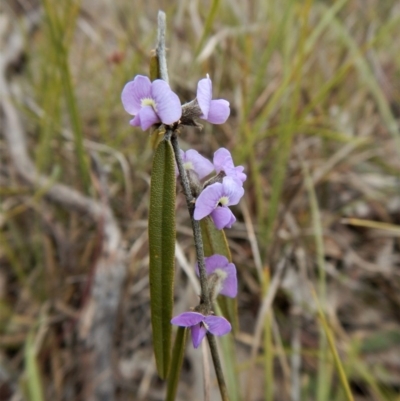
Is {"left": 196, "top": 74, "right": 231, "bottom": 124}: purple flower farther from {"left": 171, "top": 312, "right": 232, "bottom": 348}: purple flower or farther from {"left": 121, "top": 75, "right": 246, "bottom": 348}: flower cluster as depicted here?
{"left": 171, "top": 312, "right": 232, "bottom": 348}: purple flower

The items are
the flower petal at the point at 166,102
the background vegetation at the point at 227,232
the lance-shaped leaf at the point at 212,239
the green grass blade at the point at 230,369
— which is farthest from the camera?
the background vegetation at the point at 227,232

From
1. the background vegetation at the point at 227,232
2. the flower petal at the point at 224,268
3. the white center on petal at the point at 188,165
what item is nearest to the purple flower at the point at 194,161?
the white center on petal at the point at 188,165

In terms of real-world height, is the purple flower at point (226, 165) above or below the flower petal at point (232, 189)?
above

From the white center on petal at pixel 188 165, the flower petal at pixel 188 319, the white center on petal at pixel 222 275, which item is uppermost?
the white center on petal at pixel 188 165

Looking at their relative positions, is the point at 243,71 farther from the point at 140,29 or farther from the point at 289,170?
the point at 140,29

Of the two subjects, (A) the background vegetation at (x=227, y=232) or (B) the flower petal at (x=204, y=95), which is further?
(A) the background vegetation at (x=227, y=232)

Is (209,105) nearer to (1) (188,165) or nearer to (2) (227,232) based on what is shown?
(1) (188,165)

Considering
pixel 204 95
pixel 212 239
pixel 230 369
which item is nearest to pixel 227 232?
pixel 230 369

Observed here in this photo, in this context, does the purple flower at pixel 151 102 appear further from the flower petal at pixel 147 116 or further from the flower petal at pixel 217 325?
the flower petal at pixel 217 325
